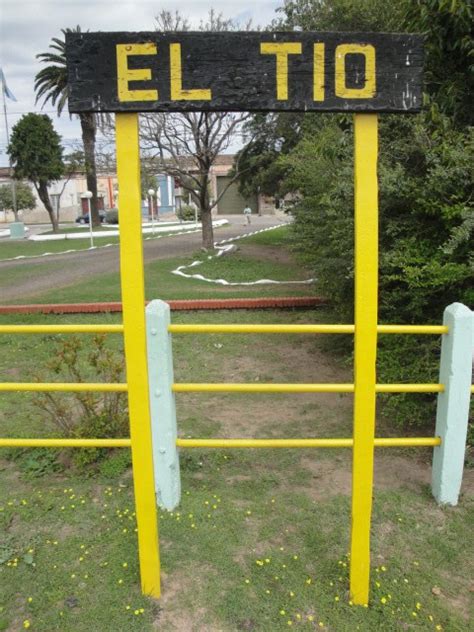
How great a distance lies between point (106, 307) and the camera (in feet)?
26.1

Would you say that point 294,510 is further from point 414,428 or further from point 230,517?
point 414,428

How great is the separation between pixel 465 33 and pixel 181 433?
3.75 m

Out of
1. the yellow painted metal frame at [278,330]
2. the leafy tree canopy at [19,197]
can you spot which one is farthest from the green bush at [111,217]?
the yellow painted metal frame at [278,330]

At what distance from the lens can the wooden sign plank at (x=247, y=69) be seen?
2.02 metres

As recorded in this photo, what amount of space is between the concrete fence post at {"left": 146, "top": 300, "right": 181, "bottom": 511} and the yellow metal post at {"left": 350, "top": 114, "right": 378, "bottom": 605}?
1.05 meters

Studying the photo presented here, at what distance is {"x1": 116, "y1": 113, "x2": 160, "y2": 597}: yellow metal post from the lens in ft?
6.79

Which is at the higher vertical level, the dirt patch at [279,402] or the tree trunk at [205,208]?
the tree trunk at [205,208]

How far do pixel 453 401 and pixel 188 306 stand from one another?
549 cm

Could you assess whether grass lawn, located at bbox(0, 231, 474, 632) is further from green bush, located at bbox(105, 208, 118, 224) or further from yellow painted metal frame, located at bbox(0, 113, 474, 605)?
green bush, located at bbox(105, 208, 118, 224)

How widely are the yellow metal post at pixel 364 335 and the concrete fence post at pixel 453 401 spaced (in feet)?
3.03

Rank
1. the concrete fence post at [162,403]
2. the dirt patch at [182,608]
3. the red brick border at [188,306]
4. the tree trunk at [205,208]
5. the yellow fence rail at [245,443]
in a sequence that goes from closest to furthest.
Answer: the dirt patch at [182,608]
the yellow fence rail at [245,443]
the concrete fence post at [162,403]
the red brick border at [188,306]
the tree trunk at [205,208]

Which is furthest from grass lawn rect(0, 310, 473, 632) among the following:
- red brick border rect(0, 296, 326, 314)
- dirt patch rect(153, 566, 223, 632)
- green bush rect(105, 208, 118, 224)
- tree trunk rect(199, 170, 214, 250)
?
green bush rect(105, 208, 118, 224)

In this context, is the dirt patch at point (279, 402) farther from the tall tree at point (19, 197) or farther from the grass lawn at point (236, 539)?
the tall tree at point (19, 197)

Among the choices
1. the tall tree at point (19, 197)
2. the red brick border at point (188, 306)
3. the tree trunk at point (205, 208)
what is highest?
the tall tree at point (19, 197)
